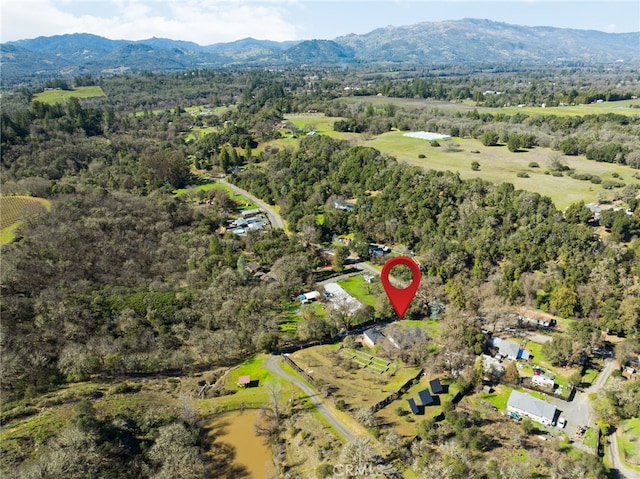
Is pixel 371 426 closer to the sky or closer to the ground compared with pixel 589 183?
closer to the ground

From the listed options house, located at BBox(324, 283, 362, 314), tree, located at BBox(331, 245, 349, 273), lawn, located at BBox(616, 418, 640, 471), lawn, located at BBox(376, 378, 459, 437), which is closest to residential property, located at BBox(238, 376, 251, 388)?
lawn, located at BBox(376, 378, 459, 437)

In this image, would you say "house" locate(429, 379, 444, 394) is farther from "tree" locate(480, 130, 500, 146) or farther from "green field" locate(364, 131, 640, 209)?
"tree" locate(480, 130, 500, 146)

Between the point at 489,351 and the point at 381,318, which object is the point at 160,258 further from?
the point at 489,351

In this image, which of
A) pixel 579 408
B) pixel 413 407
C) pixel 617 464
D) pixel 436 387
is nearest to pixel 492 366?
pixel 436 387

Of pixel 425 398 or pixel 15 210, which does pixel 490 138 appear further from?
pixel 15 210

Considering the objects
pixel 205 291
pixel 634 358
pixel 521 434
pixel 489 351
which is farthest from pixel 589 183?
pixel 205 291

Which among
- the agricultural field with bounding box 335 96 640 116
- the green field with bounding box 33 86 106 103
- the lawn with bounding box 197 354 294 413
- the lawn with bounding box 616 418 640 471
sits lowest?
the lawn with bounding box 197 354 294 413
